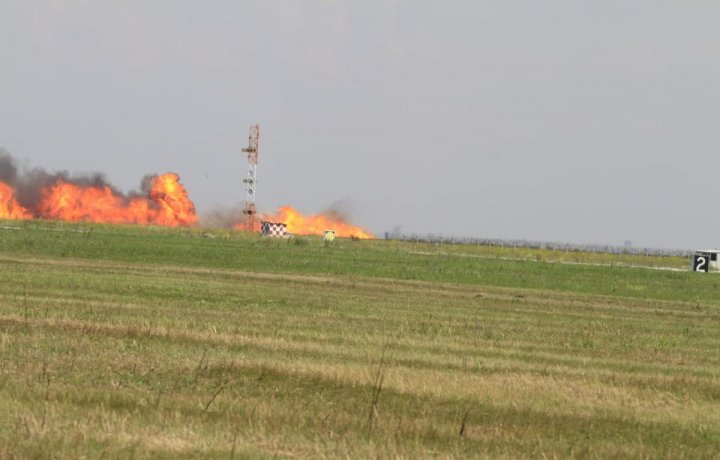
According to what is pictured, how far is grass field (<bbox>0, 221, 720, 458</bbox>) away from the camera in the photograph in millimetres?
13828

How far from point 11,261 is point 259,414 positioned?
3555cm

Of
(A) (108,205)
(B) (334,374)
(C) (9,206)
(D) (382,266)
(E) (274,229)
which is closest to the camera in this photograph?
(B) (334,374)

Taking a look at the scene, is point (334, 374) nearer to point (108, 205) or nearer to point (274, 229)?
point (274, 229)

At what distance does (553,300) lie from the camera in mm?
44656

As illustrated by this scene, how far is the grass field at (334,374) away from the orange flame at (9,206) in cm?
8563

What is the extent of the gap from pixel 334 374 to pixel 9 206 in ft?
373

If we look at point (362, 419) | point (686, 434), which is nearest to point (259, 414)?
point (362, 419)

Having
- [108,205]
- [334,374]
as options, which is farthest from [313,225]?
[334,374]

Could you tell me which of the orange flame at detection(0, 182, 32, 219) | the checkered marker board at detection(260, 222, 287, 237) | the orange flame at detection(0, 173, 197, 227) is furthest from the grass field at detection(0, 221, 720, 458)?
the orange flame at detection(0, 173, 197, 227)

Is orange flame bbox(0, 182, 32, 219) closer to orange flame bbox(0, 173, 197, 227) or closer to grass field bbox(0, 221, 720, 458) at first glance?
orange flame bbox(0, 173, 197, 227)

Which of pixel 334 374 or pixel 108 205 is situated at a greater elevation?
pixel 108 205

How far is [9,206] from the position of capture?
125m

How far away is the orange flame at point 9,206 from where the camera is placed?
405 feet

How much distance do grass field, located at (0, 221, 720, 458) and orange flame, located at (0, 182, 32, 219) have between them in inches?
3371
